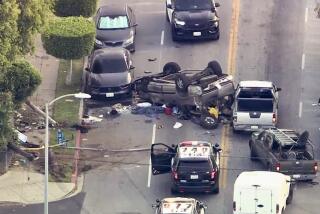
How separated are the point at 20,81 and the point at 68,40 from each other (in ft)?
21.1

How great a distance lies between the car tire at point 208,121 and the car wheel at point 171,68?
3.64m

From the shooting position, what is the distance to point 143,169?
58.8 meters

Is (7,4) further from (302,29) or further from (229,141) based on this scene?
(302,29)

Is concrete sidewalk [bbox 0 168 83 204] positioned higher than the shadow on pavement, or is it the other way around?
concrete sidewalk [bbox 0 168 83 204]

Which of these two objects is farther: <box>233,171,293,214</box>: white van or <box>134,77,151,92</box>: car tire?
<box>134,77,151,92</box>: car tire

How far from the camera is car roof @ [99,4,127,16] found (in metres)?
69.2

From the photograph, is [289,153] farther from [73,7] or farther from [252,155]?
[73,7]

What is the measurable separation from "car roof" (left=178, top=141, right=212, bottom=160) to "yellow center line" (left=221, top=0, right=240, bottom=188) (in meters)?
1.83

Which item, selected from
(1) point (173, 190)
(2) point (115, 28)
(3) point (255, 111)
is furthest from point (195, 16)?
(1) point (173, 190)

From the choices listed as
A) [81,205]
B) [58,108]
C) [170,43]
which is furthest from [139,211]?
[170,43]

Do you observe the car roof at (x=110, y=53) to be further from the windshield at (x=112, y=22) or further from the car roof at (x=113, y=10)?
the car roof at (x=113, y=10)

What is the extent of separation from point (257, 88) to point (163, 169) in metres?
6.88

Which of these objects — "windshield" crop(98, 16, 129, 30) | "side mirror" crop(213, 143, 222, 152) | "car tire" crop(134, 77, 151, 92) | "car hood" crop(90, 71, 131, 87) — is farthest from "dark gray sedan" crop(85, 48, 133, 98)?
"side mirror" crop(213, 143, 222, 152)

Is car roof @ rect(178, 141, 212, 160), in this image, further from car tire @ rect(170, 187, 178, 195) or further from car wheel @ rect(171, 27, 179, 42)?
car wheel @ rect(171, 27, 179, 42)
